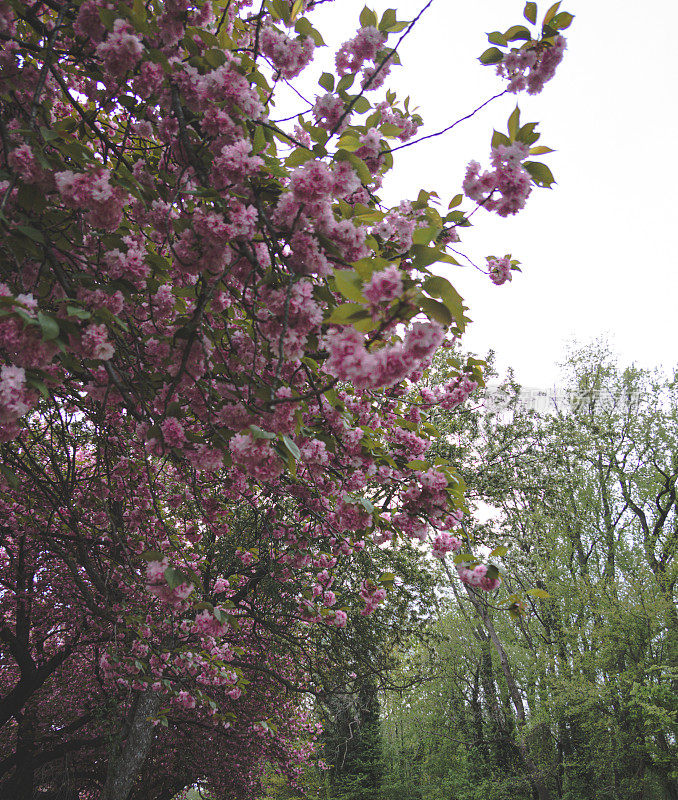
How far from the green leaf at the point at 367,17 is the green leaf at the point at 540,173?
4.40ft

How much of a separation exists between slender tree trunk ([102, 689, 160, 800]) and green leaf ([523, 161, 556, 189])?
25.5ft

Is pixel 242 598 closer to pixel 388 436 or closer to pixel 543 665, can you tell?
pixel 388 436

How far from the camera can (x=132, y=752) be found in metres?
6.95

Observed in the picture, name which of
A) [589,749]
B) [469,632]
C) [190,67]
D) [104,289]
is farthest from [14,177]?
[469,632]

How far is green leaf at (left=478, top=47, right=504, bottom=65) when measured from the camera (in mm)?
2548

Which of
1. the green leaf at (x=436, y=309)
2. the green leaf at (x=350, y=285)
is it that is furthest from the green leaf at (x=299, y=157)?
the green leaf at (x=436, y=309)

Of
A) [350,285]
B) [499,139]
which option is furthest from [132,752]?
[499,139]

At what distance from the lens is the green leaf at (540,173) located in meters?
2.28

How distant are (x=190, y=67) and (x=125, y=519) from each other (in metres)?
4.66

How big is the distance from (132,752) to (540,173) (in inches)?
352

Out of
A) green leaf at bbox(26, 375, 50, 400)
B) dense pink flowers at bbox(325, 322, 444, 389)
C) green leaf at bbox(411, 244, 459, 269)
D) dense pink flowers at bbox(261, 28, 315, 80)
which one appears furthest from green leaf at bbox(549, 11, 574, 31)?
green leaf at bbox(26, 375, 50, 400)

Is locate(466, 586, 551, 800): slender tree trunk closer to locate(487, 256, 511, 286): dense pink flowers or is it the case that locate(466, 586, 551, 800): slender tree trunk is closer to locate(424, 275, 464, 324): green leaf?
locate(487, 256, 511, 286): dense pink flowers

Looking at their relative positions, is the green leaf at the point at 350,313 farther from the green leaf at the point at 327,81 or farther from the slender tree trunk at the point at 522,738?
the slender tree trunk at the point at 522,738

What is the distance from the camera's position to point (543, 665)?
11.9m
